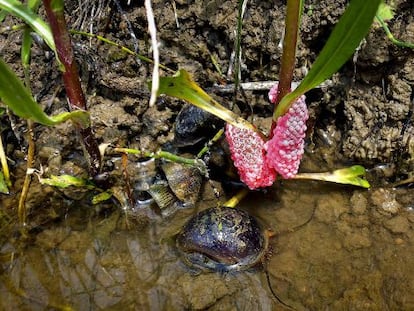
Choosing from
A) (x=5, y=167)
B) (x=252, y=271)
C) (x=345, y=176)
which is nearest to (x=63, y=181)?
(x=5, y=167)

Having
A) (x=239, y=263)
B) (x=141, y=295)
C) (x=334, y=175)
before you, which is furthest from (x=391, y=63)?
(x=141, y=295)

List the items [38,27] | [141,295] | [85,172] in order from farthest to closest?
[85,172] → [141,295] → [38,27]

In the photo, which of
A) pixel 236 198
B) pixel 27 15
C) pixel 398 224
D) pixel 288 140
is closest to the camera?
pixel 27 15

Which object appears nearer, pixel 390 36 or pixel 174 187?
pixel 390 36

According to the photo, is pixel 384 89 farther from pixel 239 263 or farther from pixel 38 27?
pixel 38 27

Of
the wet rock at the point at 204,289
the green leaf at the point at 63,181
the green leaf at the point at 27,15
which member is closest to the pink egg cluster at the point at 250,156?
the wet rock at the point at 204,289

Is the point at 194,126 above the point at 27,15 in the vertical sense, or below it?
below

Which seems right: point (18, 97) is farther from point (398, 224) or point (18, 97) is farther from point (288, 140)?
point (398, 224)
